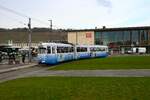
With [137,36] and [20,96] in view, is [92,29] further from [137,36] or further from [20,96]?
[20,96]

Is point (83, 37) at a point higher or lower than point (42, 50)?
higher

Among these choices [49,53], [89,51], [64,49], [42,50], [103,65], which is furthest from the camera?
[89,51]

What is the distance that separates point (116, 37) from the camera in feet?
446

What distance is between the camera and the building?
13150 cm

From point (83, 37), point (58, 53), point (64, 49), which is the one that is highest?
point (83, 37)

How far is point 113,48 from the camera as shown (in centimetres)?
13588

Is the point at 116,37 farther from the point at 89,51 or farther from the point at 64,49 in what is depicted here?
the point at 64,49

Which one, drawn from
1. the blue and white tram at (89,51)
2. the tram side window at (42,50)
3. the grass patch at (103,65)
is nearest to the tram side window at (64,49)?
the grass patch at (103,65)

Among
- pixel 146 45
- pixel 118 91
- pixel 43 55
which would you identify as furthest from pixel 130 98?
pixel 146 45

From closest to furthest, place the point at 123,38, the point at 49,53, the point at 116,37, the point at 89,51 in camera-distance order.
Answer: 1. the point at 49,53
2. the point at 89,51
3. the point at 123,38
4. the point at 116,37

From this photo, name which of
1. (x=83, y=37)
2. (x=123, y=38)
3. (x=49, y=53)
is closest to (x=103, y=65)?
(x=49, y=53)

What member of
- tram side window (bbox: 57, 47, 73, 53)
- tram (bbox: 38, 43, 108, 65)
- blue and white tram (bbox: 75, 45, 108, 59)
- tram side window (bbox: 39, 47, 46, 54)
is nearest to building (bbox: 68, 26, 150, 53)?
blue and white tram (bbox: 75, 45, 108, 59)

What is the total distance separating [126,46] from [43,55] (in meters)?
93.9

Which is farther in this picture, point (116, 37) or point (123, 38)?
point (116, 37)
